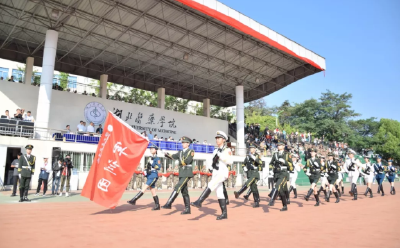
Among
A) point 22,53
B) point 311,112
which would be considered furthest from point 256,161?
point 311,112

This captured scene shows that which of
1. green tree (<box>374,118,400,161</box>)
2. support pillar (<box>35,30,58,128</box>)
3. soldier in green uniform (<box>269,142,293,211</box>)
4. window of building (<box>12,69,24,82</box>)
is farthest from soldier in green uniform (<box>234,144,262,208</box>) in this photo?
green tree (<box>374,118,400,161</box>)

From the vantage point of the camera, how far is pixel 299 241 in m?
4.79

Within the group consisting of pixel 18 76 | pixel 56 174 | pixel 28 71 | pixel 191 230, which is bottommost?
pixel 191 230

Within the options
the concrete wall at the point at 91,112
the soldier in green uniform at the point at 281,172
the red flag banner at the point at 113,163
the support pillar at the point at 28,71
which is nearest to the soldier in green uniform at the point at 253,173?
the soldier in green uniform at the point at 281,172

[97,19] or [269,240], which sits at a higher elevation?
[97,19]

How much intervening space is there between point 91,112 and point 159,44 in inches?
324

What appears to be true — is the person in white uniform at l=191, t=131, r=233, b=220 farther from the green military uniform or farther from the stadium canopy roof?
the stadium canopy roof

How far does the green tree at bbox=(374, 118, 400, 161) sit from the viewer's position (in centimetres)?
5161

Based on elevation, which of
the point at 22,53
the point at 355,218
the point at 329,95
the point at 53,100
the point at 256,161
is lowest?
the point at 355,218

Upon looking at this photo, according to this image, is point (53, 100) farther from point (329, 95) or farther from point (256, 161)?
point (329, 95)

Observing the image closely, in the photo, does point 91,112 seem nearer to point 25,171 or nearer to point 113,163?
point 25,171

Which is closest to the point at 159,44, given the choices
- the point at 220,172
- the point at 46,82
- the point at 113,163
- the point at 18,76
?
the point at 46,82

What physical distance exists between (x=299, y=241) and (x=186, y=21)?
18.7m

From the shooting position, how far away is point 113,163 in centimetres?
798
